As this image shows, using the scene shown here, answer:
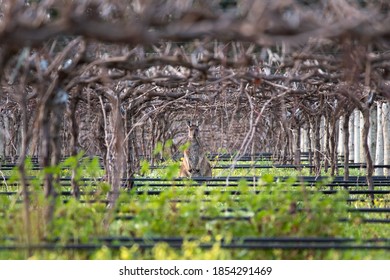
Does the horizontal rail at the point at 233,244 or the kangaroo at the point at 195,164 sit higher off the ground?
the kangaroo at the point at 195,164

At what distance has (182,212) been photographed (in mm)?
6305

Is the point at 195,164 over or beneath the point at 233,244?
over

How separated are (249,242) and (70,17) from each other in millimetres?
2911

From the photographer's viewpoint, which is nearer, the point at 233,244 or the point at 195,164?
the point at 233,244

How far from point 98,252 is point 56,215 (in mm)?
740

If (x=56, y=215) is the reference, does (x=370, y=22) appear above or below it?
above

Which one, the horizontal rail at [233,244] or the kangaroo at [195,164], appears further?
the kangaroo at [195,164]

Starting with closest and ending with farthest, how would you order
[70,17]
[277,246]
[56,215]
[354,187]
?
[70,17], [277,246], [56,215], [354,187]

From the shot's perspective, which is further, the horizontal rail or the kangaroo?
the kangaroo

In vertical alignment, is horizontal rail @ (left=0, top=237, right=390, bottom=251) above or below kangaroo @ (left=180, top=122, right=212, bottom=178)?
below

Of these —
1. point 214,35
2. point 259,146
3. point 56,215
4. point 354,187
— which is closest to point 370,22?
point 214,35
